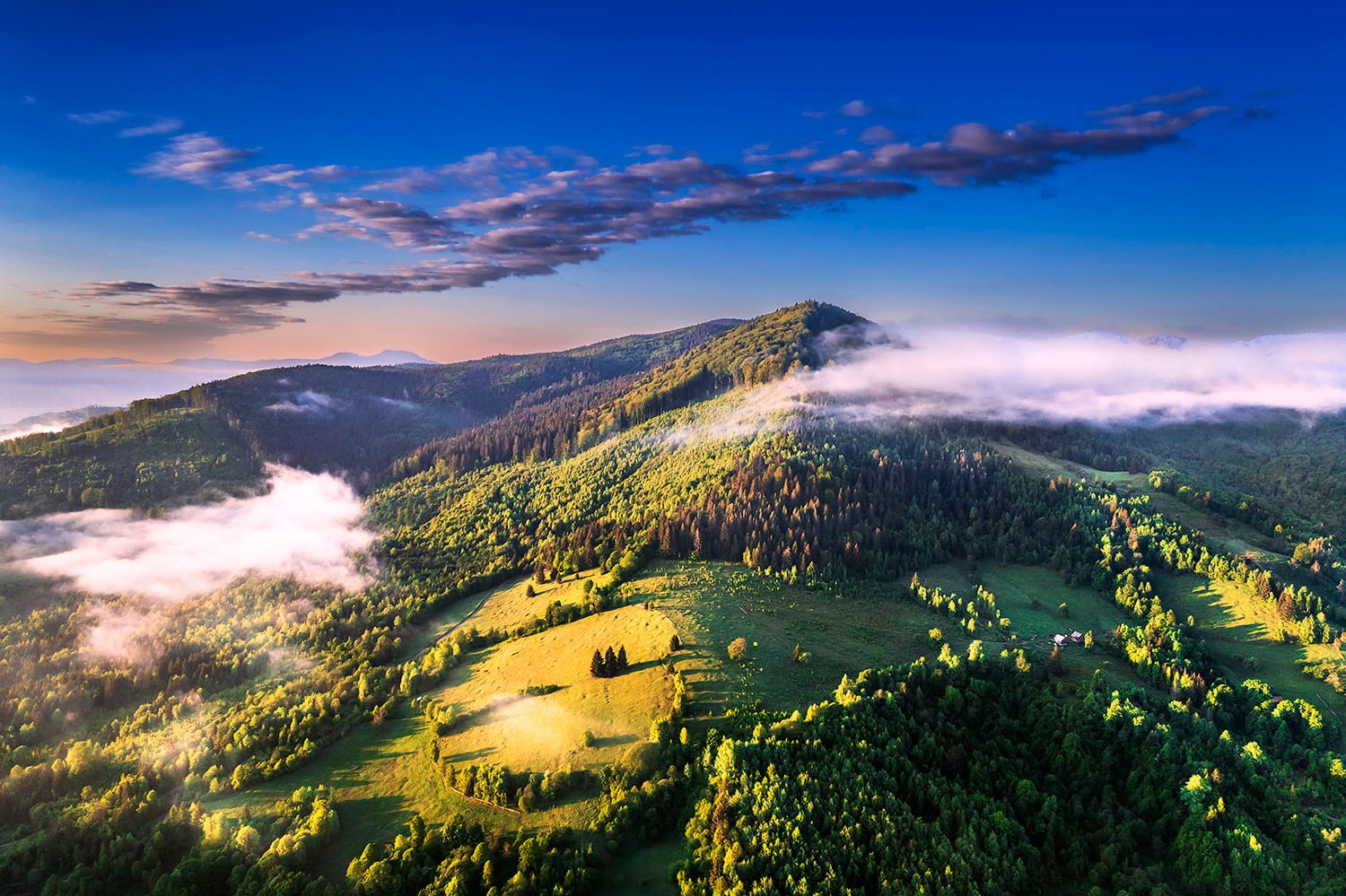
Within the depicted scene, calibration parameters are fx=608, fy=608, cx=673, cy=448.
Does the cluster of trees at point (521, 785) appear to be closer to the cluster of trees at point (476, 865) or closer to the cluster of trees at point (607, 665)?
the cluster of trees at point (476, 865)

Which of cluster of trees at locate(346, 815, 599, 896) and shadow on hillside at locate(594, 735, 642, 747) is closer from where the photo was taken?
cluster of trees at locate(346, 815, 599, 896)

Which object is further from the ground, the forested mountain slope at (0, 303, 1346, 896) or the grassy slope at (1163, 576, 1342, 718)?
the forested mountain slope at (0, 303, 1346, 896)

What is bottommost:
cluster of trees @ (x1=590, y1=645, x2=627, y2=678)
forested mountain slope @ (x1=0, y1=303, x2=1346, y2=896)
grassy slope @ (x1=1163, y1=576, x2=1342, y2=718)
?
grassy slope @ (x1=1163, y1=576, x2=1342, y2=718)

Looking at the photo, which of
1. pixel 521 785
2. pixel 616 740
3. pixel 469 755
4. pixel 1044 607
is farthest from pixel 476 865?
pixel 1044 607

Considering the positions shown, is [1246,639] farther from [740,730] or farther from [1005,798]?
[740,730]

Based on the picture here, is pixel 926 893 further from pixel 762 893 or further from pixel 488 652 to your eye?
pixel 488 652

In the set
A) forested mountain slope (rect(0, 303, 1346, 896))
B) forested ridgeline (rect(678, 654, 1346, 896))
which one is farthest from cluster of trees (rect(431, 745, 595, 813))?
forested ridgeline (rect(678, 654, 1346, 896))

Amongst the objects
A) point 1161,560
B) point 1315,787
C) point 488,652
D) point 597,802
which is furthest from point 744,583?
point 1161,560

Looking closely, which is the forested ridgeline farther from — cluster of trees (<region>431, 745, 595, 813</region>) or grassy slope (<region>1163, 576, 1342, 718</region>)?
grassy slope (<region>1163, 576, 1342, 718</region>)
